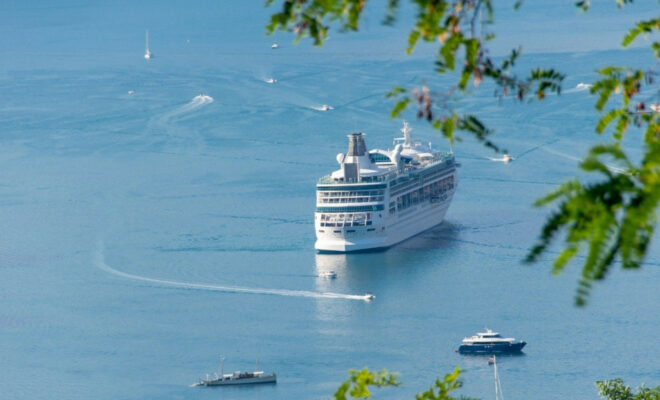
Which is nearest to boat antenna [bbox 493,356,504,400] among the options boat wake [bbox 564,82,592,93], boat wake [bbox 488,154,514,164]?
boat wake [bbox 488,154,514,164]

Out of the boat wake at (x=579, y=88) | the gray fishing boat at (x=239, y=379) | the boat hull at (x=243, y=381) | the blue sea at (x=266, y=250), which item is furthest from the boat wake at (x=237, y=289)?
the boat wake at (x=579, y=88)

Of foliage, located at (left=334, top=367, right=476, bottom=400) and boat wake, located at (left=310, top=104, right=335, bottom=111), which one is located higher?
foliage, located at (left=334, top=367, right=476, bottom=400)

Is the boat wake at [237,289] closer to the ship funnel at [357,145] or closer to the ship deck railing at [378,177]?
the ship deck railing at [378,177]

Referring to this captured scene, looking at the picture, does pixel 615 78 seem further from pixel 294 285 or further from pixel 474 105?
pixel 474 105

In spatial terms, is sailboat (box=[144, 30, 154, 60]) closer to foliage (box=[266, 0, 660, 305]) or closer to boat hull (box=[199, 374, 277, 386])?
boat hull (box=[199, 374, 277, 386])

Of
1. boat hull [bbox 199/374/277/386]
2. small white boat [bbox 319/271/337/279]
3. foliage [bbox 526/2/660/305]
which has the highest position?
foliage [bbox 526/2/660/305]

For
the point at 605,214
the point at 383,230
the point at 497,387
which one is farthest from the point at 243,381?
the point at 605,214

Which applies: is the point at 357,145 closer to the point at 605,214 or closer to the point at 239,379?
the point at 239,379
